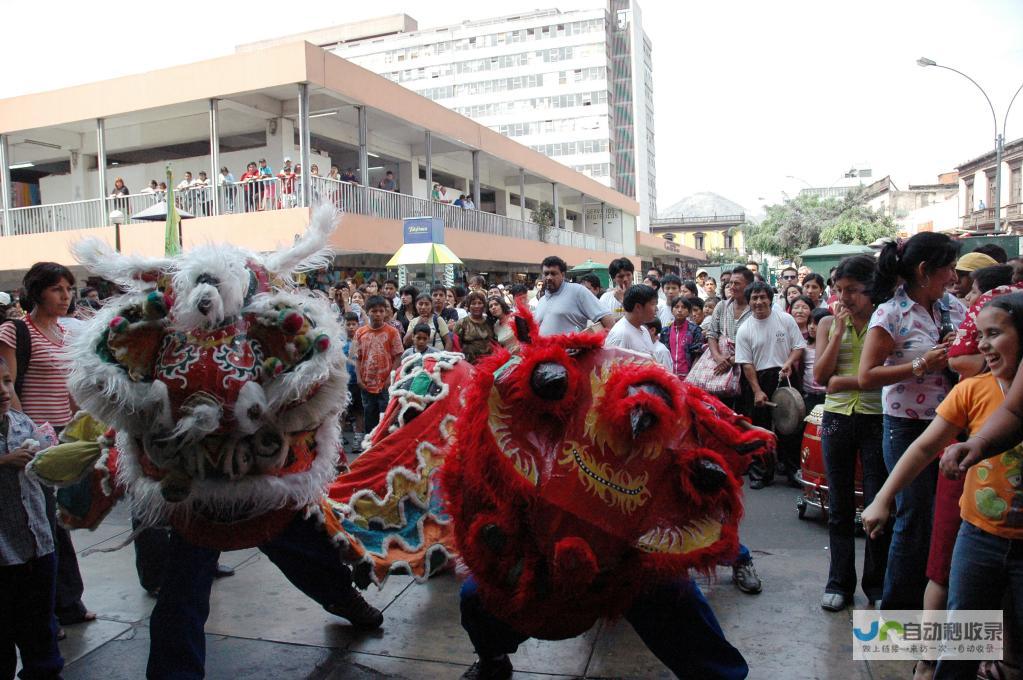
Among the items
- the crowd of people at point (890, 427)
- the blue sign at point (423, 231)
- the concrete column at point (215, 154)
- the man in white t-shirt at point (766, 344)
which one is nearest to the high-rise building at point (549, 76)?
the concrete column at point (215, 154)

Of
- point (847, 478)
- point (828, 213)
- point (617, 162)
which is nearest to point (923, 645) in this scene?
point (847, 478)

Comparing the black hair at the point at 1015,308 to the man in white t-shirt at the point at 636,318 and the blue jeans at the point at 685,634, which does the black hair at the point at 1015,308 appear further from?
the man in white t-shirt at the point at 636,318

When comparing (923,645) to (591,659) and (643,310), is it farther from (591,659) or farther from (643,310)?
(643,310)

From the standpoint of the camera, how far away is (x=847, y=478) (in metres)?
3.76

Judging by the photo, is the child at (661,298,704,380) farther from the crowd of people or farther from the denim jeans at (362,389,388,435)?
the denim jeans at (362,389,388,435)

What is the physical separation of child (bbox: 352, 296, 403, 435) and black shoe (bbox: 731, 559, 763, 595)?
4344mm

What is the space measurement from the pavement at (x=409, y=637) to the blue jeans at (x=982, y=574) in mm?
836

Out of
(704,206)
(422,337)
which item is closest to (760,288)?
(422,337)

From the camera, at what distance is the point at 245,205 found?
15766 millimetres

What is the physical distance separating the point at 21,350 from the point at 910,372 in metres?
4.20

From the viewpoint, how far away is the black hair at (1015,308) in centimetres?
238

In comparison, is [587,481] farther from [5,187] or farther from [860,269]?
[5,187]

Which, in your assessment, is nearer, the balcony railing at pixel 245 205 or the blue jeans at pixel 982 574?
the blue jeans at pixel 982 574

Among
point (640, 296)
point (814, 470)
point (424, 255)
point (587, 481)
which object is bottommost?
point (814, 470)
